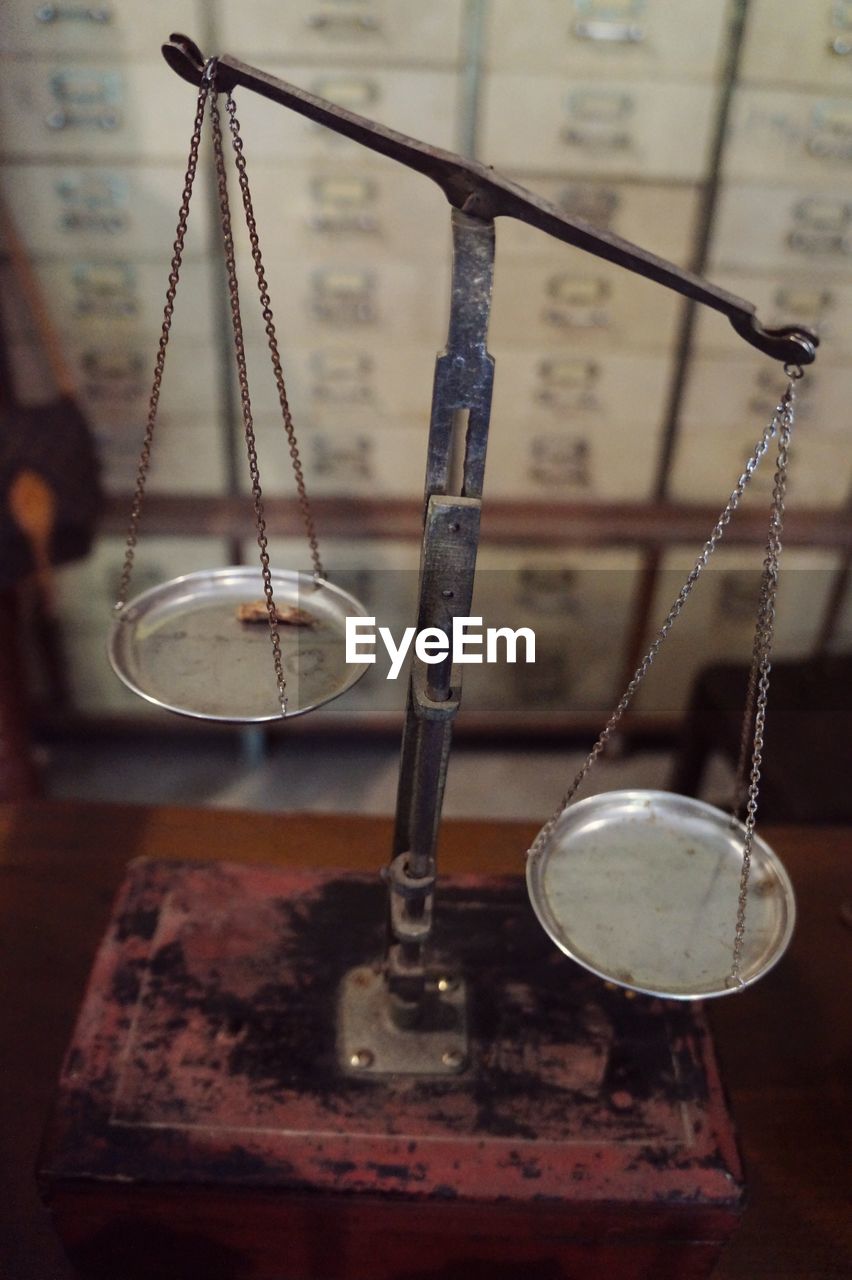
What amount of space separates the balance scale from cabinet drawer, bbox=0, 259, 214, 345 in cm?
98

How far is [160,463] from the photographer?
2156 mm

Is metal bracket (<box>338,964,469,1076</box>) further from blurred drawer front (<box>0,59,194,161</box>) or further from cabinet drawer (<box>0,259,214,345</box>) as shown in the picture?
blurred drawer front (<box>0,59,194,161</box>)

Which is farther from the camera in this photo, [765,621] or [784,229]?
[784,229]

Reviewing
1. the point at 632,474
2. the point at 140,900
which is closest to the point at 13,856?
the point at 140,900

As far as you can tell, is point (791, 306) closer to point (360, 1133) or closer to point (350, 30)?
point (350, 30)

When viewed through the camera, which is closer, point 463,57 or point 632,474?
point 463,57

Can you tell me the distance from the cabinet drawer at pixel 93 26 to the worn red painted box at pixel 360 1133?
145 centimetres

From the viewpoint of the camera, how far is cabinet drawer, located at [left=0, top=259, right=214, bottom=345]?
194 centimetres

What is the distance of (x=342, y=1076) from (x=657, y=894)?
367 millimetres

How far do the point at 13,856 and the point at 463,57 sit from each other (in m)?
1.46

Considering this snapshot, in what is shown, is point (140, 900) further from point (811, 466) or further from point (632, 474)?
point (811, 466)

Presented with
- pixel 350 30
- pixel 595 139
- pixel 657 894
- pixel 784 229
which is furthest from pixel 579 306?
pixel 657 894

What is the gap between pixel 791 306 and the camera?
6.67 ft

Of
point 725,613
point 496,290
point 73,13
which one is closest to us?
point 73,13
